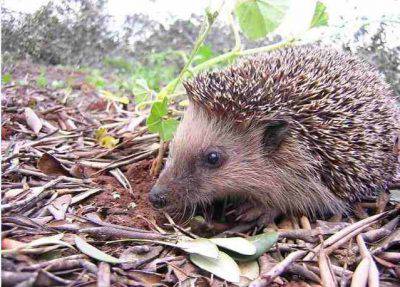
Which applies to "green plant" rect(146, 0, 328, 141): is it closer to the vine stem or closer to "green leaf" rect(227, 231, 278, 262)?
the vine stem

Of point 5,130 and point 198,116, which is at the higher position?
point 198,116

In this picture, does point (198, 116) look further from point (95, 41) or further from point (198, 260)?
point (95, 41)

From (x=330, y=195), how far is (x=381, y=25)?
2.51 m

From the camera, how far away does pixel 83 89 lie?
21.0 feet

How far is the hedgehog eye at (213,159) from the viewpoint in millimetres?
3080

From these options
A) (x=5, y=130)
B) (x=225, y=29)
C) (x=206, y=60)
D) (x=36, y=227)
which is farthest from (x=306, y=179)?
(x=225, y=29)

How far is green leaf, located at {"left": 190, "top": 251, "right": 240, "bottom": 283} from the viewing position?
2154mm

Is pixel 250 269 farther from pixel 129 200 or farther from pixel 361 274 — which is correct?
pixel 129 200

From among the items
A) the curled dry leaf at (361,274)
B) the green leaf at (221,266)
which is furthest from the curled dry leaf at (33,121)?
the curled dry leaf at (361,274)

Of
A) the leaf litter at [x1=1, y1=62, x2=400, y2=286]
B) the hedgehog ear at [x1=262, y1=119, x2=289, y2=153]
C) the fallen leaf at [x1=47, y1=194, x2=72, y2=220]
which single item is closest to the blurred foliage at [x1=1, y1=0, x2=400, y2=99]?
the leaf litter at [x1=1, y1=62, x2=400, y2=286]

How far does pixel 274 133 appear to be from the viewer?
3041mm

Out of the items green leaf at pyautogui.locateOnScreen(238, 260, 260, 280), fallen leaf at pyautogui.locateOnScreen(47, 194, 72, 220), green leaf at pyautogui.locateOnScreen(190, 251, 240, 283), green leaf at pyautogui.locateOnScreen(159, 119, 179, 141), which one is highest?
green leaf at pyautogui.locateOnScreen(159, 119, 179, 141)

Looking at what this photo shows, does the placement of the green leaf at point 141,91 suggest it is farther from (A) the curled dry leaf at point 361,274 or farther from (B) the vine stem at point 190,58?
(A) the curled dry leaf at point 361,274

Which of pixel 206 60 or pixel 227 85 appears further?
pixel 206 60
